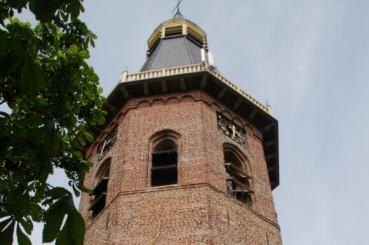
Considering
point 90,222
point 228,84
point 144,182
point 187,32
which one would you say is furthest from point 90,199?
point 187,32

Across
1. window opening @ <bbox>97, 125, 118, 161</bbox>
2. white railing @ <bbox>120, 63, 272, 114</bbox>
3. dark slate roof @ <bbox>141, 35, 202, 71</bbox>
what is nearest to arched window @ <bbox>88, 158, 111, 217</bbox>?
window opening @ <bbox>97, 125, 118, 161</bbox>

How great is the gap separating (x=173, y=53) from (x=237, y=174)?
9579 mm

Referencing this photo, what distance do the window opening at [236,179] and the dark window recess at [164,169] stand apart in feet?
5.65

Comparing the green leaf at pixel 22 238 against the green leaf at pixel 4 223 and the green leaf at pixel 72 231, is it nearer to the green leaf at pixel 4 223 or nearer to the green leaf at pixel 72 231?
the green leaf at pixel 4 223

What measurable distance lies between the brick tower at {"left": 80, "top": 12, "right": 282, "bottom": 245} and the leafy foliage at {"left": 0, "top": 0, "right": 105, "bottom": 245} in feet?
18.9

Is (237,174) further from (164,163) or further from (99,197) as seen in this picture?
(99,197)

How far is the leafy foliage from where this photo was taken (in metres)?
2.33

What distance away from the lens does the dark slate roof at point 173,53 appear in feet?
72.7

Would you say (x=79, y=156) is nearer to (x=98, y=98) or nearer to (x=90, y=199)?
(x=98, y=98)

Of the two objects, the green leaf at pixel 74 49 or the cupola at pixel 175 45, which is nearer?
the green leaf at pixel 74 49

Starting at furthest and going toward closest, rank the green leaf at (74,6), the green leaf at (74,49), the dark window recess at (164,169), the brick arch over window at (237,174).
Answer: the dark window recess at (164,169), the brick arch over window at (237,174), the green leaf at (74,49), the green leaf at (74,6)

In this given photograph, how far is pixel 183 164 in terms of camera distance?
14.6m

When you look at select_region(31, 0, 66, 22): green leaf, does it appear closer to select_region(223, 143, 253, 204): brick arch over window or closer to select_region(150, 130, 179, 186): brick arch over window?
select_region(223, 143, 253, 204): brick arch over window

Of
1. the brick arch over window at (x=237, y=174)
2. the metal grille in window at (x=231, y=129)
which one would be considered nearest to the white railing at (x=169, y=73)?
the metal grille in window at (x=231, y=129)
